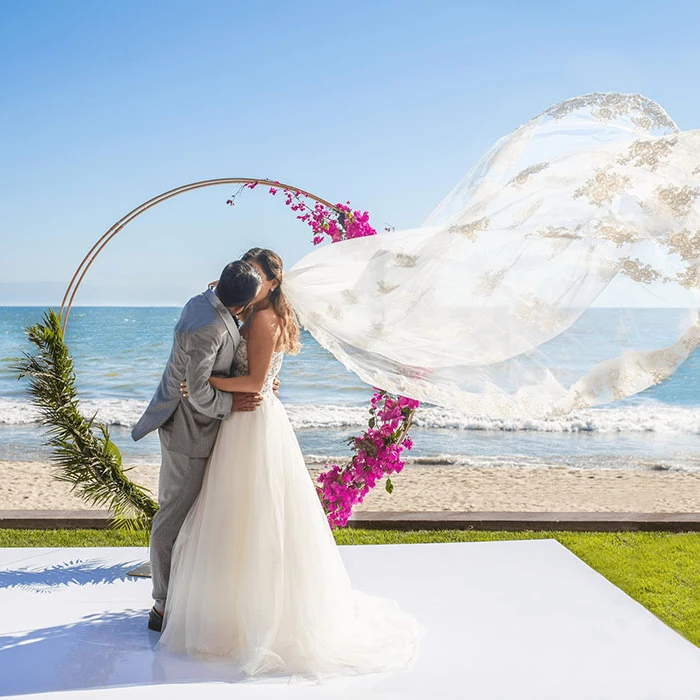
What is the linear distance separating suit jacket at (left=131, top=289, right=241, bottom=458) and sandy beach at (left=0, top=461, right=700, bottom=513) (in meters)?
5.29

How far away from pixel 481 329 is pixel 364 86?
22.7 meters

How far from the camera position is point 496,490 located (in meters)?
10.6

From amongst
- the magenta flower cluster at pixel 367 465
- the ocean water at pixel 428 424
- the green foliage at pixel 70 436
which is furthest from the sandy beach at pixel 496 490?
the green foliage at pixel 70 436

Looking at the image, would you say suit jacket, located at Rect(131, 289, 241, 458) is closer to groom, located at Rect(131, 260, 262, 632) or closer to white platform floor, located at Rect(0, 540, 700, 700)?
groom, located at Rect(131, 260, 262, 632)

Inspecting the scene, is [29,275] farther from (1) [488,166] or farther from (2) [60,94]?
(1) [488,166]

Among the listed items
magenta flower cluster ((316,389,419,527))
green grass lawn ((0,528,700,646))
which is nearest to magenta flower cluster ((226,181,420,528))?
magenta flower cluster ((316,389,419,527))

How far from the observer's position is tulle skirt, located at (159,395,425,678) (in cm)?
313

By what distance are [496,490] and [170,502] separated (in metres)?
7.74

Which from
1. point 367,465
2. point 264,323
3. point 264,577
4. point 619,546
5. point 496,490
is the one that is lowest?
point 496,490

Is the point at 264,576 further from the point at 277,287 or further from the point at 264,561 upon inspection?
the point at 277,287

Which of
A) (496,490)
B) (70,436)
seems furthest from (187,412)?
(496,490)

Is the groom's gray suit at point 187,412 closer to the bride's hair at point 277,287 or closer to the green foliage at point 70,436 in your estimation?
the bride's hair at point 277,287

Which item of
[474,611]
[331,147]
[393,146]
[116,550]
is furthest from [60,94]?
[474,611]

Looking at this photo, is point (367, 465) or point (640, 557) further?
point (640, 557)
